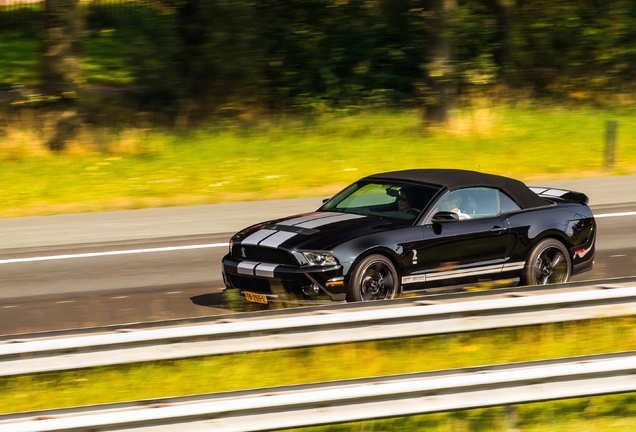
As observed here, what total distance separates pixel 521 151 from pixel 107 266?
12085mm

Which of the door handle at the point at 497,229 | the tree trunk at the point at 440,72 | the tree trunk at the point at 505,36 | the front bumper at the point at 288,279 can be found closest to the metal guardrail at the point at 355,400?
the front bumper at the point at 288,279

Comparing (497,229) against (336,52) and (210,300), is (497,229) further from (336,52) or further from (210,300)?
(336,52)

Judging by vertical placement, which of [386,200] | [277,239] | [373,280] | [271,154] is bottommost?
[373,280]

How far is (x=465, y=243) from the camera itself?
408 inches

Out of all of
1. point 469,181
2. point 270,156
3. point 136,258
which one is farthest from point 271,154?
point 469,181

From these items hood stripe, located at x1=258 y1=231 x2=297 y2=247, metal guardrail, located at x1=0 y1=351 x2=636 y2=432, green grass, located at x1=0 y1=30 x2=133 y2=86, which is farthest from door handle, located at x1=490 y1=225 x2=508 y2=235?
green grass, located at x1=0 y1=30 x2=133 y2=86

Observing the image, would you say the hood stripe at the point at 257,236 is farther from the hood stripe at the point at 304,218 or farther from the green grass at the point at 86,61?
the green grass at the point at 86,61

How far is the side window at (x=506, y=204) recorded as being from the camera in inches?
426

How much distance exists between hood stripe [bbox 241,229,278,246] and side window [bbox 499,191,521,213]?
2.44 metres

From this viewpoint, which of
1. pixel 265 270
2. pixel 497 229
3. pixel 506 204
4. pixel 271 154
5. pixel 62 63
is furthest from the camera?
pixel 62 63

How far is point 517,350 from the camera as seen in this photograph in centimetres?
800

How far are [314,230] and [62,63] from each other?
15.7m

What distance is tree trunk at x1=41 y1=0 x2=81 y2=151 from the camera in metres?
23.5

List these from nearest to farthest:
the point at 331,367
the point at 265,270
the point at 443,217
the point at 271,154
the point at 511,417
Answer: the point at 511,417 < the point at 331,367 < the point at 265,270 < the point at 443,217 < the point at 271,154
